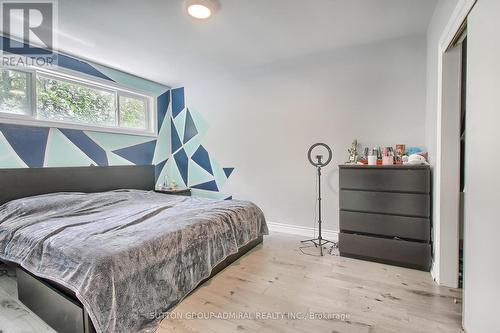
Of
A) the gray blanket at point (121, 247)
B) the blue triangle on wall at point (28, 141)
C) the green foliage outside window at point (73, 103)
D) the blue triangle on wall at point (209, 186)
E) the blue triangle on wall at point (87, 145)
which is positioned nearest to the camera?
the gray blanket at point (121, 247)

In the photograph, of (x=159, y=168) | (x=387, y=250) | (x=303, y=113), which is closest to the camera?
(x=387, y=250)

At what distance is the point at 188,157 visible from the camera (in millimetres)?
4609

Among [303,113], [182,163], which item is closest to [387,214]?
[303,113]

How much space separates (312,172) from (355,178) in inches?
31.5

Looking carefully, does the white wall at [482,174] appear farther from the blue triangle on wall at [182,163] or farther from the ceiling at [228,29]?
the blue triangle on wall at [182,163]

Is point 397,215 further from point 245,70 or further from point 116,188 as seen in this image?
point 116,188

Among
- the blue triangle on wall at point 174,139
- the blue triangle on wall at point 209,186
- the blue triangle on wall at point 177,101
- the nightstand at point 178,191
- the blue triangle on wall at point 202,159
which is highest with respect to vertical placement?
the blue triangle on wall at point 177,101

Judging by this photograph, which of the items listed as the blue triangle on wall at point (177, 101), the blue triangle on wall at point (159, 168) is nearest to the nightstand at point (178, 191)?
the blue triangle on wall at point (159, 168)

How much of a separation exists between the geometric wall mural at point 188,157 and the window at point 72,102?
456 mm

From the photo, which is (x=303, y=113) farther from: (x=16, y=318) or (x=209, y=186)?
(x=16, y=318)

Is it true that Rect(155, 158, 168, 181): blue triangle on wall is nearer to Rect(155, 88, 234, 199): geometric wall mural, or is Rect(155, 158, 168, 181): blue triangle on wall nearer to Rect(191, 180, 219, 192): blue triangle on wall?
Rect(155, 88, 234, 199): geometric wall mural

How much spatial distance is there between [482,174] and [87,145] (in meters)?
4.06

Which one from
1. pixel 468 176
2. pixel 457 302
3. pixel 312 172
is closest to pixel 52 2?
pixel 312 172

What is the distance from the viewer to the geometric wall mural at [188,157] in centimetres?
438
